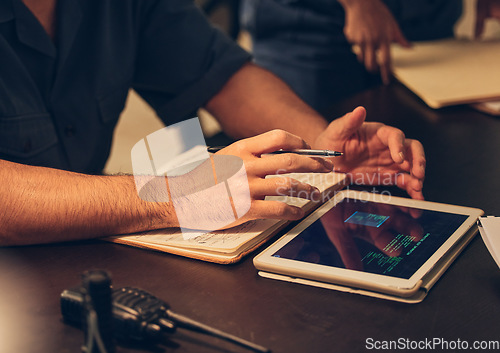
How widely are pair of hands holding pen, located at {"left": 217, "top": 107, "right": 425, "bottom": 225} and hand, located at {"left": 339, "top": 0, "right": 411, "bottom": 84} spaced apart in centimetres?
56

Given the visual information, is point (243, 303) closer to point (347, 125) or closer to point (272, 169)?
point (272, 169)

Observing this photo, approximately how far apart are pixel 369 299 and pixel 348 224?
0.15 meters

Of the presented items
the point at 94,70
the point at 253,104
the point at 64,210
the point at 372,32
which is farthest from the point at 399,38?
the point at 64,210

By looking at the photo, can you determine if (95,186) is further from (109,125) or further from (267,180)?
(109,125)

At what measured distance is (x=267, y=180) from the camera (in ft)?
2.35

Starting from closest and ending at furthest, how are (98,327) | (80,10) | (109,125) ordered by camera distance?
(98,327) < (80,10) < (109,125)

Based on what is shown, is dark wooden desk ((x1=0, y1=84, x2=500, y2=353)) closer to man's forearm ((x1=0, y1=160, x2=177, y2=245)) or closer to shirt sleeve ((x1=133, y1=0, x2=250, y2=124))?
man's forearm ((x1=0, y1=160, x2=177, y2=245))

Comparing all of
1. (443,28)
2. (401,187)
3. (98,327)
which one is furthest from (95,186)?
(443,28)

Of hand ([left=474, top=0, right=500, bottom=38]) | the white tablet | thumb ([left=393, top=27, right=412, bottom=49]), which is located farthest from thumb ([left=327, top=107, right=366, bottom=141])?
hand ([left=474, top=0, right=500, bottom=38])

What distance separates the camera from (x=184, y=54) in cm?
121

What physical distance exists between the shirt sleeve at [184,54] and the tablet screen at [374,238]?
538 mm

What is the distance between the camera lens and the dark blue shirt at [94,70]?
95cm

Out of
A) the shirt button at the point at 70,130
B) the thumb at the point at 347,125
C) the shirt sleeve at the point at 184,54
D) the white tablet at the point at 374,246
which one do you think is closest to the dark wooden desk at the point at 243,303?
the white tablet at the point at 374,246

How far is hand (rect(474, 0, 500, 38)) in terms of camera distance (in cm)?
173
